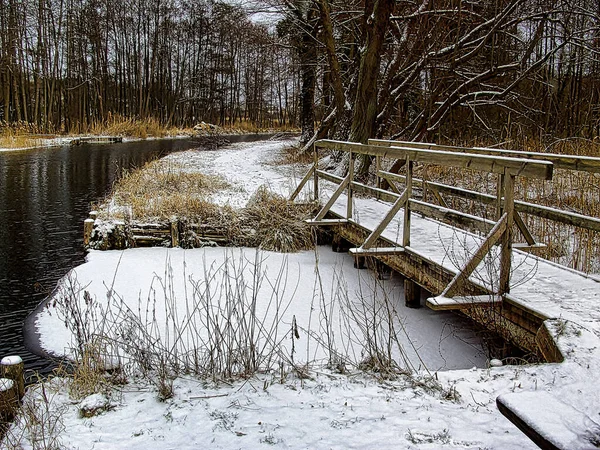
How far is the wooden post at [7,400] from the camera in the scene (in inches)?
142

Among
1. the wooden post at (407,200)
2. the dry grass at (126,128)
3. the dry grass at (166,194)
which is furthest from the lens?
the dry grass at (126,128)

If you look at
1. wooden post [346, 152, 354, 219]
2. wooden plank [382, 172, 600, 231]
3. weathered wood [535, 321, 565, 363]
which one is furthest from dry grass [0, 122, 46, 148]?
weathered wood [535, 321, 565, 363]

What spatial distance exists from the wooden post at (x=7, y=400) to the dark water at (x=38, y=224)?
1.40 metres

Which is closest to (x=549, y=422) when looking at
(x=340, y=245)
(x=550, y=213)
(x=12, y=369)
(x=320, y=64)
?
(x=12, y=369)

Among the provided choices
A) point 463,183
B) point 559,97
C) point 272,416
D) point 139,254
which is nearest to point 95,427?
point 272,416

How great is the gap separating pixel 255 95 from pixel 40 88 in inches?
748

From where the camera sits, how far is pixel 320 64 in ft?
54.7

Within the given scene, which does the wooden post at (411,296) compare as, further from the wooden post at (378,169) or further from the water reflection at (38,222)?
the water reflection at (38,222)

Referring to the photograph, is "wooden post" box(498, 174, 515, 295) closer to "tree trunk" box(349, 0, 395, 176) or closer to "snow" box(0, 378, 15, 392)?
"snow" box(0, 378, 15, 392)

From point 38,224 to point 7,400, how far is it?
7416 mm

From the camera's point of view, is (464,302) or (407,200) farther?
(407,200)

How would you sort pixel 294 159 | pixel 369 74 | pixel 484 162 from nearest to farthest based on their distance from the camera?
pixel 484 162, pixel 369 74, pixel 294 159

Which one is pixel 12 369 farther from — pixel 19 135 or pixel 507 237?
pixel 19 135

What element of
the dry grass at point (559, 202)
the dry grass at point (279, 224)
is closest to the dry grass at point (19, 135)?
the dry grass at point (279, 224)
